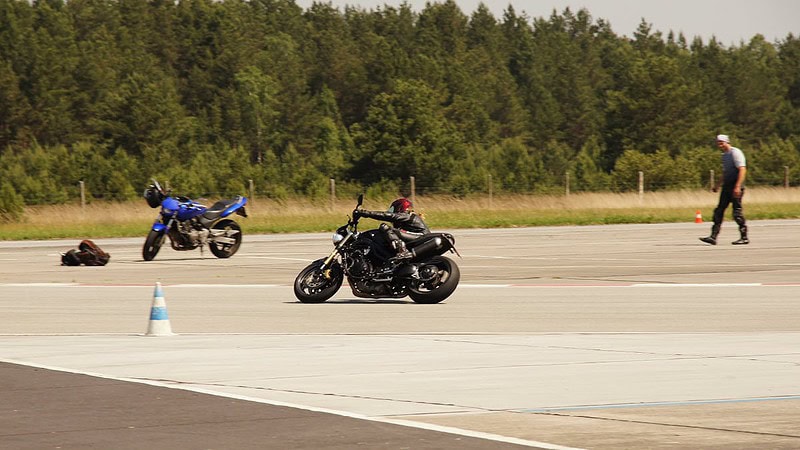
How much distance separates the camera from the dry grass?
41.8m

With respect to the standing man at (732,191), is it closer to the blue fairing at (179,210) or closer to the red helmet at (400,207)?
the blue fairing at (179,210)

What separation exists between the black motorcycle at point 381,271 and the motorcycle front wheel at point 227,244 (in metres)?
9.90

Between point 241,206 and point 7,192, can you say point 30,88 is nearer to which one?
point 7,192

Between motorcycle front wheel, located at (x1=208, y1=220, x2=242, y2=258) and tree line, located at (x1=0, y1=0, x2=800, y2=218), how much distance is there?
22.7m

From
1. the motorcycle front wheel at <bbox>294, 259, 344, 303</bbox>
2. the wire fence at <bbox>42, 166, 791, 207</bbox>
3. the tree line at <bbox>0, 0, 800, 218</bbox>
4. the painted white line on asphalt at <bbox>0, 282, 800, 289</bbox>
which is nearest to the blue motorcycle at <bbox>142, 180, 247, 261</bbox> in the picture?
the painted white line on asphalt at <bbox>0, 282, 800, 289</bbox>

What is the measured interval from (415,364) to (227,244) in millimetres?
16193

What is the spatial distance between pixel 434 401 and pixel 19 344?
17.4 feet

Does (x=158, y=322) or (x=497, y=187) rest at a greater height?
(x=158, y=322)

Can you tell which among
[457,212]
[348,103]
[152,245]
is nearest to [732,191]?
[152,245]

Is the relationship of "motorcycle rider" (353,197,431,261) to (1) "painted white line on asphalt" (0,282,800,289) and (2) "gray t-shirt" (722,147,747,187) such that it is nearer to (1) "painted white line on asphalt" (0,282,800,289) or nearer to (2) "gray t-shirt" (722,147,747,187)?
(1) "painted white line on asphalt" (0,282,800,289)

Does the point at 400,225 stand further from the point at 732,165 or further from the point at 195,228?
the point at 732,165

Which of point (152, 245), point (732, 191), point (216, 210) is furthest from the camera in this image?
point (732, 191)

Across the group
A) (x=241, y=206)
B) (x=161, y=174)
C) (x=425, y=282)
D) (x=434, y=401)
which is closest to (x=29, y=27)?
(x=161, y=174)

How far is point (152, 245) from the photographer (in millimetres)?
26453
